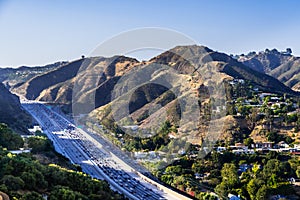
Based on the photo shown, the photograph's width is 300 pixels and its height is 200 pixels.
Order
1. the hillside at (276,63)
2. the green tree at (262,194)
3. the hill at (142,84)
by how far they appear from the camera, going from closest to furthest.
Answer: the green tree at (262,194)
the hill at (142,84)
the hillside at (276,63)

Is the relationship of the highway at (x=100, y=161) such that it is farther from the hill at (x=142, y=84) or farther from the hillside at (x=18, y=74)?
the hillside at (x=18, y=74)

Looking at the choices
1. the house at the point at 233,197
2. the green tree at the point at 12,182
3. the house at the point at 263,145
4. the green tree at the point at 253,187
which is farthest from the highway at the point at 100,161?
the green tree at the point at 12,182

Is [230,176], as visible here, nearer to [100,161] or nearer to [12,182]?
[100,161]

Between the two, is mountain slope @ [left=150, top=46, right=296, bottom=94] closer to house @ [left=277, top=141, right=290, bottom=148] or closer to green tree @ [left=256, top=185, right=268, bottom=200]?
house @ [left=277, top=141, right=290, bottom=148]

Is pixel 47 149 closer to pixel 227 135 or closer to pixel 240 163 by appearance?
pixel 240 163

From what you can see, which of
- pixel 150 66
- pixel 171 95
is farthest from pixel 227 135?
pixel 150 66

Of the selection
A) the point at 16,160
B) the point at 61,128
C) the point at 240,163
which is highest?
the point at 16,160
